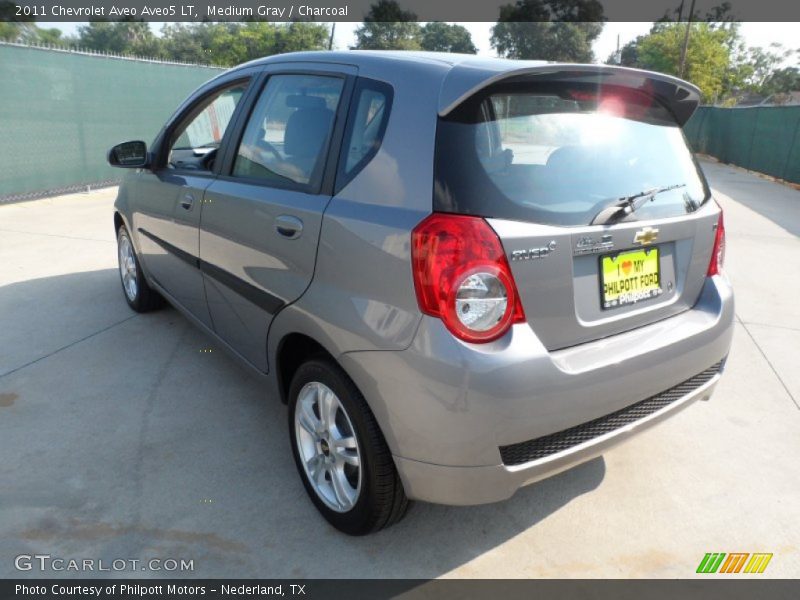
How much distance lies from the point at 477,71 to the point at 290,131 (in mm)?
990

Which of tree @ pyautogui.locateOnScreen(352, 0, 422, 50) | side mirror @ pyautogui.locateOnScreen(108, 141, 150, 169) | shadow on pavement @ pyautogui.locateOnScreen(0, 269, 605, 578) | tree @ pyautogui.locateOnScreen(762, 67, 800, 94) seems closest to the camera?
shadow on pavement @ pyautogui.locateOnScreen(0, 269, 605, 578)

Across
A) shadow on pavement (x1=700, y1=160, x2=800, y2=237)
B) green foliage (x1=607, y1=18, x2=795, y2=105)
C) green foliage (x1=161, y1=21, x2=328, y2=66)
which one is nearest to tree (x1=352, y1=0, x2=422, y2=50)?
green foliage (x1=161, y1=21, x2=328, y2=66)

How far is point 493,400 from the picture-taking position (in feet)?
5.98

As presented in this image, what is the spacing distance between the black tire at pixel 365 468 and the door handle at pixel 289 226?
49 centimetres

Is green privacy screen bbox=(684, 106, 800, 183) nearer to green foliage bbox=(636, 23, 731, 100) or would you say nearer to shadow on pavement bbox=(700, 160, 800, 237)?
shadow on pavement bbox=(700, 160, 800, 237)

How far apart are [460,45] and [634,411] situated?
9520 cm

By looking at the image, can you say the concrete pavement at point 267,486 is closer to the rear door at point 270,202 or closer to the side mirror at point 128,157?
the rear door at point 270,202

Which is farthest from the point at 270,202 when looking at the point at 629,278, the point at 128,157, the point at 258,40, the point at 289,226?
the point at 258,40

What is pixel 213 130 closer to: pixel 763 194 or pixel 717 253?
pixel 717 253

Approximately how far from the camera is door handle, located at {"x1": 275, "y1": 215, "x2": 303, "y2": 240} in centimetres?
234

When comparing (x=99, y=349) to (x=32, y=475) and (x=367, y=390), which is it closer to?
(x=32, y=475)

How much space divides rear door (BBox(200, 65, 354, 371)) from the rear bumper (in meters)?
0.57

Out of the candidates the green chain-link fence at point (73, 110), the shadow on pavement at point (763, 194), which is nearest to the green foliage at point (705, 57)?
the shadow on pavement at point (763, 194)

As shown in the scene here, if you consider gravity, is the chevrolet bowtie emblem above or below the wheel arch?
above
